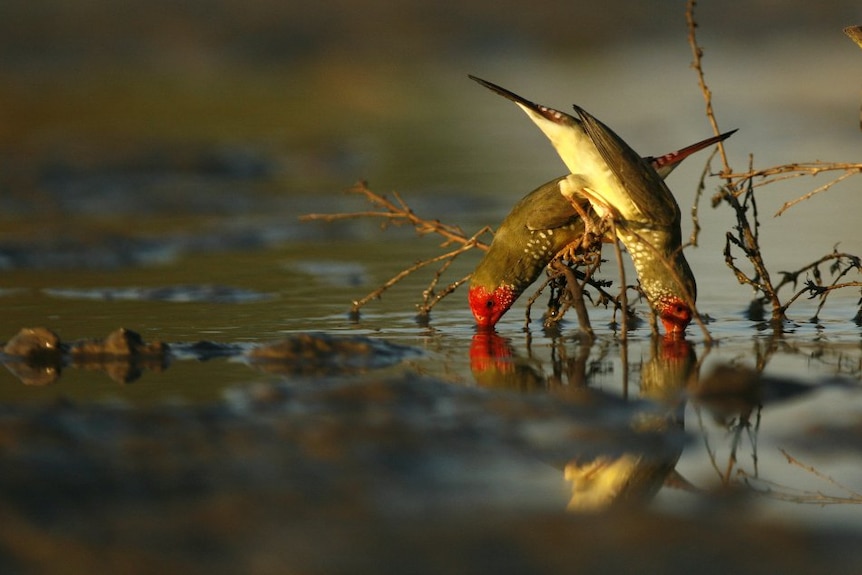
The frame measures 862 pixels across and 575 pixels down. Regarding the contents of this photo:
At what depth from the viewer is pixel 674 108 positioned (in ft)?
57.8

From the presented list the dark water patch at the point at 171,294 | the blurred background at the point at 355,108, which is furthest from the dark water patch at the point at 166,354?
the blurred background at the point at 355,108

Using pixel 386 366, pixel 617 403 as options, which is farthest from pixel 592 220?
pixel 617 403

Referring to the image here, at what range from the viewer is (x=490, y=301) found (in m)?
6.52

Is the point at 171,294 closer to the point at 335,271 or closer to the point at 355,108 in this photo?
the point at 335,271

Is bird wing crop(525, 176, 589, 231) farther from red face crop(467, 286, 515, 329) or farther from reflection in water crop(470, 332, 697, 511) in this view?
reflection in water crop(470, 332, 697, 511)

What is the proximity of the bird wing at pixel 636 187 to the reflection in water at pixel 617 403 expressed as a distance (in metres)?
0.53

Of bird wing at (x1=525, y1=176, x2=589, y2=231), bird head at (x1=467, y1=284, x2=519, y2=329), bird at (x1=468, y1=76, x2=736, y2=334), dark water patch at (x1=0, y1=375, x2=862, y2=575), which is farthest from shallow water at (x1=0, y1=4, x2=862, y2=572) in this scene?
bird wing at (x1=525, y1=176, x2=589, y2=231)

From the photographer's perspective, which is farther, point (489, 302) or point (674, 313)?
point (489, 302)

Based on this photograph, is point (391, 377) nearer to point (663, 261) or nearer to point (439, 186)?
point (663, 261)

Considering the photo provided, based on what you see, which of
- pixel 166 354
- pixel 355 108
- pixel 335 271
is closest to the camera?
pixel 166 354

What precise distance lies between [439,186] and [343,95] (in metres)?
7.67

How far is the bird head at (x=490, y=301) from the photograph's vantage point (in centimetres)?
648

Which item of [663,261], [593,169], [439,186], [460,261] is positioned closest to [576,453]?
[663,261]

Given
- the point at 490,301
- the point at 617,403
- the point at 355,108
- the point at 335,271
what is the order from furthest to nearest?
the point at 355,108 → the point at 335,271 → the point at 490,301 → the point at 617,403
